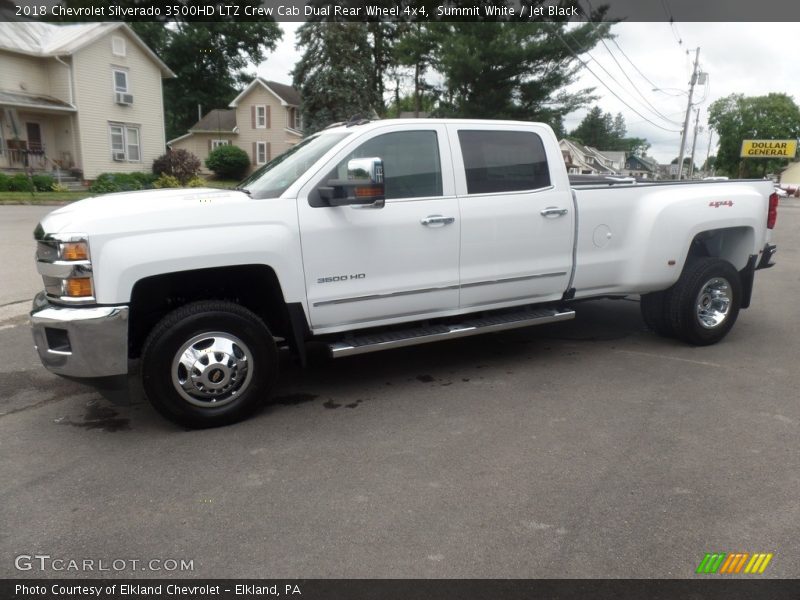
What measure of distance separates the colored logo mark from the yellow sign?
89.6 meters

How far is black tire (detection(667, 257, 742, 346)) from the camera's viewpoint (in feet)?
19.6

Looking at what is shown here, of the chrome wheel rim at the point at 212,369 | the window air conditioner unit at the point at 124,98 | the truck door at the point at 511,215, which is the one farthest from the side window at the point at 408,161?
the window air conditioner unit at the point at 124,98

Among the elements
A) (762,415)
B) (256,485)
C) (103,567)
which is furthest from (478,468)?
(762,415)

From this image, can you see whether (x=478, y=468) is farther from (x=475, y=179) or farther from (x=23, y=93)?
(x=23, y=93)

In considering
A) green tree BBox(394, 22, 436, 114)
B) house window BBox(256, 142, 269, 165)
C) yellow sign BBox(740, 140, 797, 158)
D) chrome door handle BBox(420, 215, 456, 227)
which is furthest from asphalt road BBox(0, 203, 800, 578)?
yellow sign BBox(740, 140, 797, 158)

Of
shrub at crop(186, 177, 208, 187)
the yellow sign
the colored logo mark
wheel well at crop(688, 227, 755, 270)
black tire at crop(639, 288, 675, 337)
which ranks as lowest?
the colored logo mark

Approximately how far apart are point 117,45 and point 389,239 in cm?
3192

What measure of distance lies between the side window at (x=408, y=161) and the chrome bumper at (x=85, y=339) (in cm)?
186

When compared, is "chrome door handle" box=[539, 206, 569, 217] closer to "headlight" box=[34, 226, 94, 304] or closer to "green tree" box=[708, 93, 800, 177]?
"headlight" box=[34, 226, 94, 304]

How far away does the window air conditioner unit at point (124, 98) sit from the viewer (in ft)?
102

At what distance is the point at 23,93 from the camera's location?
28.8 meters

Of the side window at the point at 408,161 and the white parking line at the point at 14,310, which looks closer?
the side window at the point at 408,161

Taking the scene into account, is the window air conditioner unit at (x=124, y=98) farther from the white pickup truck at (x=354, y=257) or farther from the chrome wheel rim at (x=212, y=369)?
the chrome wheel rim at (x=212, y=369)
